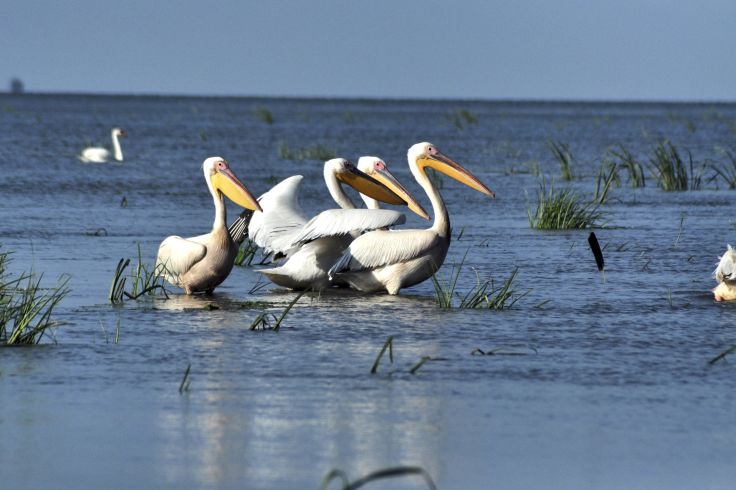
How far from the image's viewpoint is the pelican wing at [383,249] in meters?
8.59

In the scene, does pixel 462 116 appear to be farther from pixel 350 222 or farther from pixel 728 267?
pixel 728 267

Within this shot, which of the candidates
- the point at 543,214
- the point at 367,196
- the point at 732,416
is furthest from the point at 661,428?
the point at 543,214

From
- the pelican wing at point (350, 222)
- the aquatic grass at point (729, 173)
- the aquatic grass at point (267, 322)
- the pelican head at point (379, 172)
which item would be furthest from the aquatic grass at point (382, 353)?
the aquatic grass at point (729, 173)

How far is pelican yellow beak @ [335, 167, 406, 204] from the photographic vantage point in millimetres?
9414

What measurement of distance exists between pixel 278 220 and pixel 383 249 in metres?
0.95

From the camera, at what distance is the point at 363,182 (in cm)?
947

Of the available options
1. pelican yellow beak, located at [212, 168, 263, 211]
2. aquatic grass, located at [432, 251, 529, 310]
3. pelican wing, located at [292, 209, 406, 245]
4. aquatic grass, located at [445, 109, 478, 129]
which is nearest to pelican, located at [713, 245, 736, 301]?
aquatic grass, located at [432, 251, 529, 310]

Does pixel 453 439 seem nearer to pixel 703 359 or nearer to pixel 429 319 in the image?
pixel 703 359

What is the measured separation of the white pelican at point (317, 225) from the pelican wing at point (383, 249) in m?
0.09

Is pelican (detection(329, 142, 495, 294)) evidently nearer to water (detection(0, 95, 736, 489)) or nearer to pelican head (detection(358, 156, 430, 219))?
water (detection(0, 95, 736, 489))

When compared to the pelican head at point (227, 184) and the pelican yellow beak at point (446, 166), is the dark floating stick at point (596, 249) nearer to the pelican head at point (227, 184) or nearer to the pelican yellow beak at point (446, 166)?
the pelican yellow beak at point (446, 166)

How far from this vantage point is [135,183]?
19453mm

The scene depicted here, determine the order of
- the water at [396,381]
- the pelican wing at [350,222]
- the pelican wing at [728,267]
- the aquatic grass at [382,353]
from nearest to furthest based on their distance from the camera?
the water at [396,381] < the aquatic grass at [382,353] < the pelican wing at [728,267] < the pelican wing at [350,222]

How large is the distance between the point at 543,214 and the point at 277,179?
7.49m
